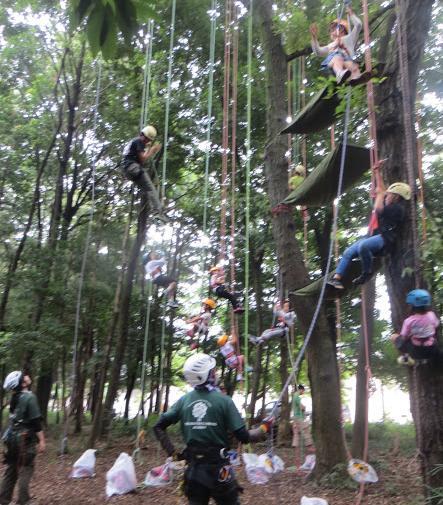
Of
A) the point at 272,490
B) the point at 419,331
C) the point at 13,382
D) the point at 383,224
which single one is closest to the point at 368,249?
the point at 383,224

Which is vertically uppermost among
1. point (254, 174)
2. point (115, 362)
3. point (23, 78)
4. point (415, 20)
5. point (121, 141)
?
point (23, 78)

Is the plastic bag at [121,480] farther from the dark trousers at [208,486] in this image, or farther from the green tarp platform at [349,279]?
the dark trousers at [208,486]

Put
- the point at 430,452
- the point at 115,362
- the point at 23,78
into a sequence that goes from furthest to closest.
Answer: the point at 23,78 → the point at 115,362 → the point at 430,452

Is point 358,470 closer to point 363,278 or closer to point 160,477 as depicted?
point 363,278

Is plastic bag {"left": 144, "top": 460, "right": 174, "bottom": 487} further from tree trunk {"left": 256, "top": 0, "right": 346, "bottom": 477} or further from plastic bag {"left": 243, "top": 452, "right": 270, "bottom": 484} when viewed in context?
tree trunk {"left": 256, "top": 0, "right": 346, "bottom": 477}

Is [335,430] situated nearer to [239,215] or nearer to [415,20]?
[415,20]

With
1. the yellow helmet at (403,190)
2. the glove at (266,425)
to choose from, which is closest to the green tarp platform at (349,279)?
the yellow helmet at (403,190)

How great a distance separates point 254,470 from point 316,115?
15.9 ft

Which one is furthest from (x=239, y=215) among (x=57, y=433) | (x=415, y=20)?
(x=57, y=433)

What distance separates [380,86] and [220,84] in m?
6.39

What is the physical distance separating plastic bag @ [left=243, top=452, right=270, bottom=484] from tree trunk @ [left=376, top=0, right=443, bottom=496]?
2826 millimetres

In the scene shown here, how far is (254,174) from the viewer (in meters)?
12.6

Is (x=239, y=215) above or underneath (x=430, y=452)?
above

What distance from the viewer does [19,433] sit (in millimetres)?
5594
